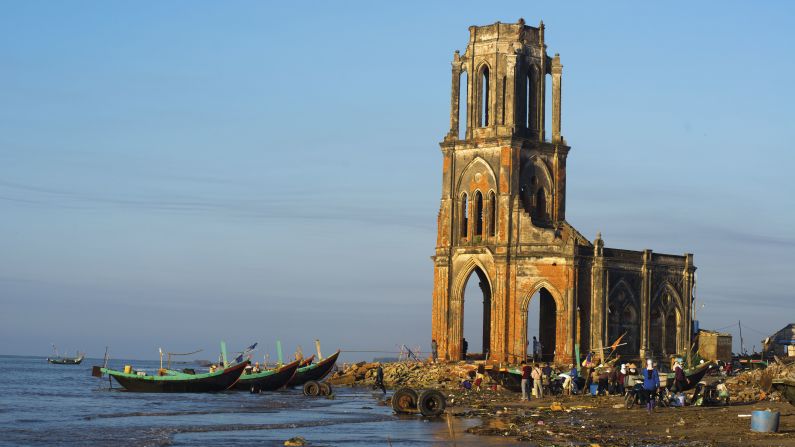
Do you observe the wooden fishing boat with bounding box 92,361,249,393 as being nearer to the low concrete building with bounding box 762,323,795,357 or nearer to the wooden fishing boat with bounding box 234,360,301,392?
the wooden fishing boat with bounding box 234,360,301,392

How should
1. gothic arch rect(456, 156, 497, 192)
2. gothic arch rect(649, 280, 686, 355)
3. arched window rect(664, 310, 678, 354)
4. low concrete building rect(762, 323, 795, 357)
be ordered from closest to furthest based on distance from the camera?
1. gothic arch rect(456, 156, 497, 192)
2. gothic arch rect(649, 280, 686, 355)
3. arched window rect(664, 310, 678, 354)
4. low concrete building rect(762, 323, 795, 357)

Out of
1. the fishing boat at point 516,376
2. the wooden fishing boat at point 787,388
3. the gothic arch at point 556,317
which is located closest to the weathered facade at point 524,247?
the gothic arch at point 556,317

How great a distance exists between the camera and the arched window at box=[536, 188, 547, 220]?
7106 centimetres

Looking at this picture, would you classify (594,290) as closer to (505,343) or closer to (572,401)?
(505,343)

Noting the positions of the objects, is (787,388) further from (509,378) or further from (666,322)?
(666,322)

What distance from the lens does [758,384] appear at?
5241 centimetres

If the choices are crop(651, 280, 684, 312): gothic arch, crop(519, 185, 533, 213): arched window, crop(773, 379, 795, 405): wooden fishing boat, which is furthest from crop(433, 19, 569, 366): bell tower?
crop(773, 379, 795, 405): wooden fishing boat

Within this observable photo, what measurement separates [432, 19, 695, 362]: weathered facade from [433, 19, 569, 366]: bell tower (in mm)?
53

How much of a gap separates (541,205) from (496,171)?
364 cm

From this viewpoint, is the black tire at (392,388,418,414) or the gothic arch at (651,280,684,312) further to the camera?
the gothic arch at (651,280,684,312)

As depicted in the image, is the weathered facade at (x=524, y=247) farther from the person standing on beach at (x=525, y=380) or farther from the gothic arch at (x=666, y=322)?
the person standing on beach at (x=525, y=380)

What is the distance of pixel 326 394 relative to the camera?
66938 mm

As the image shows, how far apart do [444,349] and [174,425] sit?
25.5m

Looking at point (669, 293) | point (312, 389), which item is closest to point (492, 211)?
point (669, 293)
